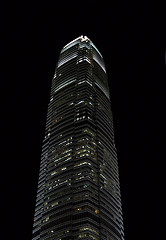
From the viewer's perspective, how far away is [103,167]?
156375 millimetres

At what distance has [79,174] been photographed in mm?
144375

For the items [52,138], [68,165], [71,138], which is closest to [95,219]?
[68,165]

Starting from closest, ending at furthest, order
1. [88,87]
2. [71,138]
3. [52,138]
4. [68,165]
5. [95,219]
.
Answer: [95,219], [68,165], [71,138], [52,138], [88,87]

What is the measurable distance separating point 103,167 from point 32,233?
161 feet

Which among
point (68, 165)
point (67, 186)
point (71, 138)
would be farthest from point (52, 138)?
point (67, 186)

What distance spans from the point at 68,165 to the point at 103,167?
1934 cm

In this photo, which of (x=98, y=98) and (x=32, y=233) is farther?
(x=98, y=98)

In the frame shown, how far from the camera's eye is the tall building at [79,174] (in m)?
128

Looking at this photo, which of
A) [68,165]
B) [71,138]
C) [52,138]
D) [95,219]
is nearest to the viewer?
[95,219]

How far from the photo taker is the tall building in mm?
128250

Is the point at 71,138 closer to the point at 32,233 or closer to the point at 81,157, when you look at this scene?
the point at 81,157

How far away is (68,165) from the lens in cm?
15150

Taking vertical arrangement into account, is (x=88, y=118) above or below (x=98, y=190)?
above

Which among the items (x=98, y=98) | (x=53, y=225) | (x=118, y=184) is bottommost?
(x=53, y=225)
